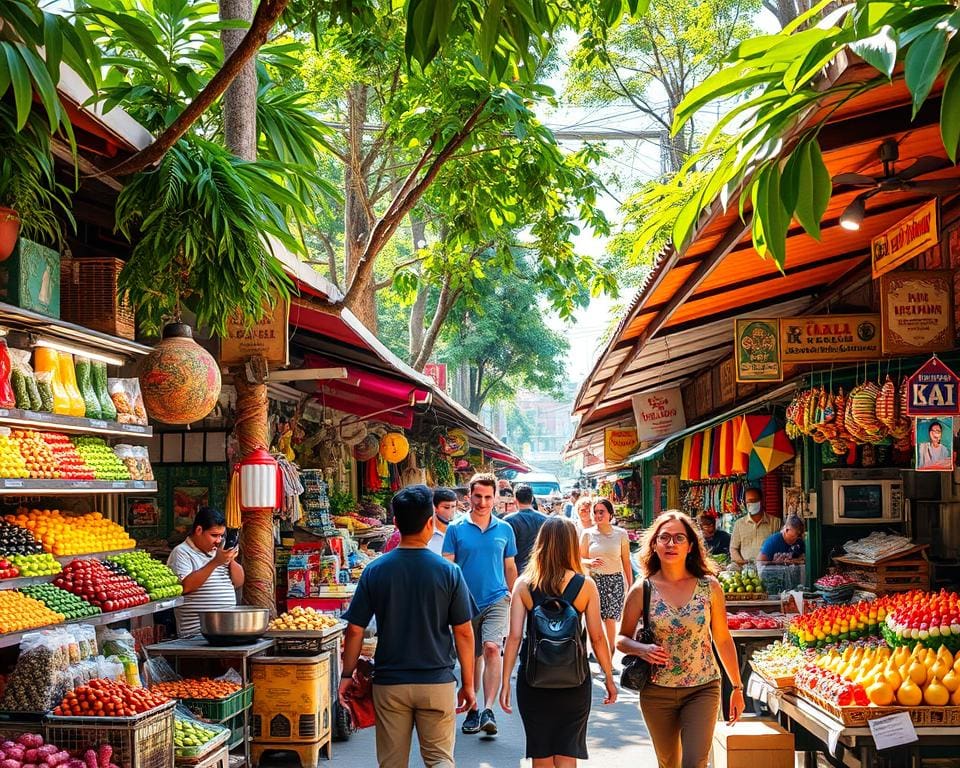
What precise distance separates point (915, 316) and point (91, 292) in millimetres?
5410

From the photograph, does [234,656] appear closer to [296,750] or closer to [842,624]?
[296,750]

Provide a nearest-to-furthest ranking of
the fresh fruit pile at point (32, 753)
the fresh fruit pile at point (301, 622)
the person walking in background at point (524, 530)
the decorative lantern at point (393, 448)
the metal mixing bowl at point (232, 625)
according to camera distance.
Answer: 1. the fresh fruit pile at point (32, 753)
2. the metal mixing bowl at point (232, 625)
3. the fresh fruit pile at point (301, 622)
4. the person walking in background at point (524, 530)
5. the decorative lantern at point (393, 448)

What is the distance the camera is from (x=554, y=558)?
6172 mm

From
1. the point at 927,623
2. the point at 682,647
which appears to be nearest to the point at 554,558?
Result: the point at 682,647

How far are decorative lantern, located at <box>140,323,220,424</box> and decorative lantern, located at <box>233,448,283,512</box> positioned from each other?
1.53 meters

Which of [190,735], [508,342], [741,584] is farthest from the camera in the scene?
[508,342]

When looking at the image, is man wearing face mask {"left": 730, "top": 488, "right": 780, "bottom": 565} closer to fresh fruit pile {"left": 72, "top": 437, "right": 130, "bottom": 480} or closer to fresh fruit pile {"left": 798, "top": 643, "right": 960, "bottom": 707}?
fresh fruit pile {"left": 798, "top": 643, "right": 960, "bottom": 707}

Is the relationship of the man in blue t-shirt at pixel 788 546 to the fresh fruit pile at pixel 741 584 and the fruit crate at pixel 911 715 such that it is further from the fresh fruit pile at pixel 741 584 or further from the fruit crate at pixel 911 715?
the fruit crate at pixel 911 715

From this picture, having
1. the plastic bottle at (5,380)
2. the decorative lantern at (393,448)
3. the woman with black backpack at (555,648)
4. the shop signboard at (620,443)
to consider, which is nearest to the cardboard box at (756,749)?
the woman with black backpack at (555,648)

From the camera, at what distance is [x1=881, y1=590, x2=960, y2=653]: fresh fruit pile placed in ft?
20.9

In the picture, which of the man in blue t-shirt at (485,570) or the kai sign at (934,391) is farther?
the man in blue t-shirt at (485,570)

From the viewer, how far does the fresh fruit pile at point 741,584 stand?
401 inches

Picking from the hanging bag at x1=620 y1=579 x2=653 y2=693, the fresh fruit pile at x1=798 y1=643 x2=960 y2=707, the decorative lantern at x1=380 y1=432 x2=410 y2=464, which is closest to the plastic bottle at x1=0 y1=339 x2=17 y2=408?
the hanging bag at x1=620 y1=579 x2=653 y2=693

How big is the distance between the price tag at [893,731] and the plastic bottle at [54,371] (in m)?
4.82
